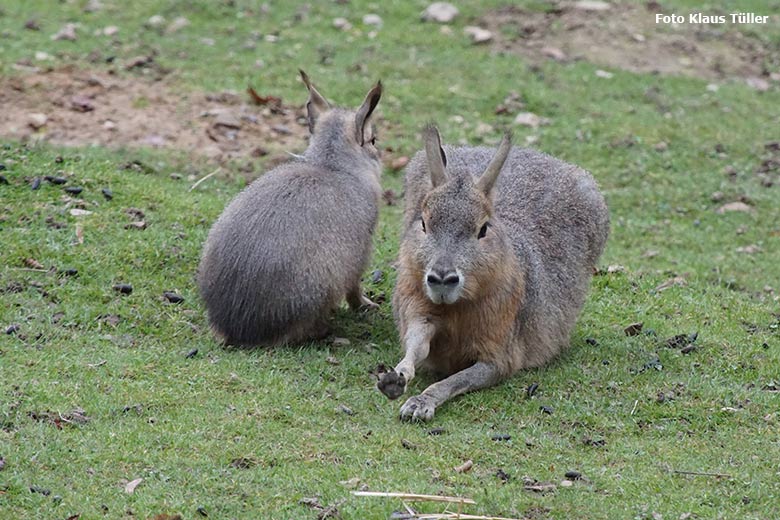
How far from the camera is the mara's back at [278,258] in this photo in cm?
647

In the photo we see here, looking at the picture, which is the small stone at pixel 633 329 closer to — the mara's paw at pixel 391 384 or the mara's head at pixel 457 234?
the mara's head at pixel 457 234

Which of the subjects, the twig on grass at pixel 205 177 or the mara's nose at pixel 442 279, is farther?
the twig on grass at pixel 205 177

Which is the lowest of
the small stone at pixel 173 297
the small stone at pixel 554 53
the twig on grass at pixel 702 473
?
the small stone at pixel 554 53

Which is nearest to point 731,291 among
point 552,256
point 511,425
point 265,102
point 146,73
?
point 552,256

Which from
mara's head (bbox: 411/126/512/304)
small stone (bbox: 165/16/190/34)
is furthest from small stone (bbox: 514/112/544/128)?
mara's head (bbox: 411/126/512/304)

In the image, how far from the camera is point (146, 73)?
10.8 meters

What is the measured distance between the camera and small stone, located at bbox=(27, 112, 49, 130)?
9.41m

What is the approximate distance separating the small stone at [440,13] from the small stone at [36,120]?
4.67 metres

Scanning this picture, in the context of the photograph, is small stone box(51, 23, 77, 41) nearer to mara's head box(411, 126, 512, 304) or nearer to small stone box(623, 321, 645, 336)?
mara's head box(411, 126, 512, 304)

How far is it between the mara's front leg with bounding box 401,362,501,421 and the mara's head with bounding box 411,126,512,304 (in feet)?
1.35

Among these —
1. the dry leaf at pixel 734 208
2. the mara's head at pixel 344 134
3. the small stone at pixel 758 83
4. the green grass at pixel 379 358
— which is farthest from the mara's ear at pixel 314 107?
the small stone at pixel 758 83

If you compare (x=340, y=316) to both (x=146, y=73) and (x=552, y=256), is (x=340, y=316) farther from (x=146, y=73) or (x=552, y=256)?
(x=146, y=73)

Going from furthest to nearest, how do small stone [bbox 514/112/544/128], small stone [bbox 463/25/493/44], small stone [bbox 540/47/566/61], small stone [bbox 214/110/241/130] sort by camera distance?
small stone [bbox 463/25/493/44] → small stone [bbox 540/47/566/61] → small stone [bbox 514/112/544/128] → small stone [bbox 214/110/241/130]

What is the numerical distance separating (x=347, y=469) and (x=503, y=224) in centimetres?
202
